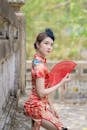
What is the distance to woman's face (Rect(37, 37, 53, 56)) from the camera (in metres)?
4.28

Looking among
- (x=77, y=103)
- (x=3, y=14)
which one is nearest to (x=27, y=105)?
(x=3, y=14)

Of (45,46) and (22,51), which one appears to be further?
(22,51)

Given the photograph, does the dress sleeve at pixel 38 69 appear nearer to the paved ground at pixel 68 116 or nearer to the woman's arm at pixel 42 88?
the woman's arm at pixel 42 88

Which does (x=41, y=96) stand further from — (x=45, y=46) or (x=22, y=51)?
(x=22, y=51)

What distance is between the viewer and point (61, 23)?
1296 centimetres

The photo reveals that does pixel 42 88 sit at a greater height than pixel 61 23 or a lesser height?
lesser

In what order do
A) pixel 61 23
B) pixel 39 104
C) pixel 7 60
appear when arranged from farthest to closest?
pixel 61 23
pixel 7 60
pixel 39 104

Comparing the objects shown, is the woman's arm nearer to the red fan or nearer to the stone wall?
the red fan

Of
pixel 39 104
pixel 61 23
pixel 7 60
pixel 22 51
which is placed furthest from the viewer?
pixel 61 23

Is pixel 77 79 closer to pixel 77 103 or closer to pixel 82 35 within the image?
pixel 77 103

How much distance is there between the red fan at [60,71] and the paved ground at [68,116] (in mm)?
878

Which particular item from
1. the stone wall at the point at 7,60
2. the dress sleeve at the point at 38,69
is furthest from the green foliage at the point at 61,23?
the dress sleeve at the point at 38,69

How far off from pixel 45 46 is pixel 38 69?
25 centimetres

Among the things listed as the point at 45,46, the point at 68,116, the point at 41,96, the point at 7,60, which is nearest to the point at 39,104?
the point at 41,96
